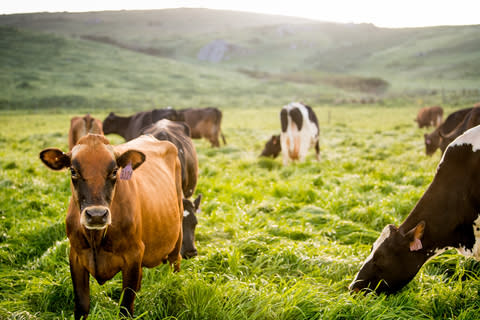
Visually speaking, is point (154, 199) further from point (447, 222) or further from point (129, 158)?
point (447, 222)

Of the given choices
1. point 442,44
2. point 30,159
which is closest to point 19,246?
point 30,159

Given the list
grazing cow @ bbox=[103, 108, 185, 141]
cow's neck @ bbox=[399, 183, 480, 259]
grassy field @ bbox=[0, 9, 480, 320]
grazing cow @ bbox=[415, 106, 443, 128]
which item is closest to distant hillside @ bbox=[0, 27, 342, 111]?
grassy field @ bbox=[0, 9, 480, 320]

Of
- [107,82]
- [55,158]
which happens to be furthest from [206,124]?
[107,82]

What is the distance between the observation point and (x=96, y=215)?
Answer: 7.76 feet

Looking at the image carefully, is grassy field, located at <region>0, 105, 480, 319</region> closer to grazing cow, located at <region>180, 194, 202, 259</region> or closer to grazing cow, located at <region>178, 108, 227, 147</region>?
grazing cow, located at <region>180, 194, 202, 259</region>

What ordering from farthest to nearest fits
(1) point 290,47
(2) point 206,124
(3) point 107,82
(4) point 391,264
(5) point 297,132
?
1. (1) point 290,47
2. (3) point 107,82
3. (2) point 206,124
4. (5) point 297,132
5. (4) point 391,264

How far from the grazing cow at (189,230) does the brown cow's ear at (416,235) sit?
240cm

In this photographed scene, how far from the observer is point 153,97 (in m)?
46.4

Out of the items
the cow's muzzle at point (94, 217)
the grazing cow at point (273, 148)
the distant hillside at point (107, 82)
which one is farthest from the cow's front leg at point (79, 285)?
the distant hillside at point (107, 82)

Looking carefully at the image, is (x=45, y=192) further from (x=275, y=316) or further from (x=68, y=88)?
(x=68, y=88)

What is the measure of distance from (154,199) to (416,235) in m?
2.48

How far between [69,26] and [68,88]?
57561mm

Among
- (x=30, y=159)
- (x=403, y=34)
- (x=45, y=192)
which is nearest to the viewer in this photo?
(x=45, y=192)

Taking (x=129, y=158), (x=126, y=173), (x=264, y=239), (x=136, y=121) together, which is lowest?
(x=264, y=239)
